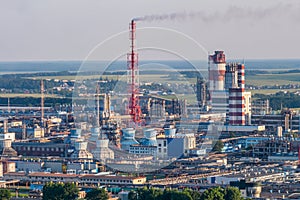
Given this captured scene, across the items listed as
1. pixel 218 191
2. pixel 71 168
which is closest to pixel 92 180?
pixel 71 168

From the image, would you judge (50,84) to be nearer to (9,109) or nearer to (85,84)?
(85,84)

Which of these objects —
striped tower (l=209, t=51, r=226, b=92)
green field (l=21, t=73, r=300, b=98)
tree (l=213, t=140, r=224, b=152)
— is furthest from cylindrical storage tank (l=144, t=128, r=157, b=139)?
green field (l=21, t=73, r=300, b=98)

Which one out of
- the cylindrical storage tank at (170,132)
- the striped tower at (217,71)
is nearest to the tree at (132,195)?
the cylindrical storage tank at (170,132)

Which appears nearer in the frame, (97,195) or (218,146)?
(97,195)

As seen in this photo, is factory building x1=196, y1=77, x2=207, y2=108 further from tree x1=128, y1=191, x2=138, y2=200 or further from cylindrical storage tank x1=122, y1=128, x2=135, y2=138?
tree x1=128, y1=191, x2=138, y2=200

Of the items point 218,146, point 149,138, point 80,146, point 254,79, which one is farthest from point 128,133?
point 254,79

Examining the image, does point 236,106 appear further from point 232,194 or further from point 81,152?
point 232,194
